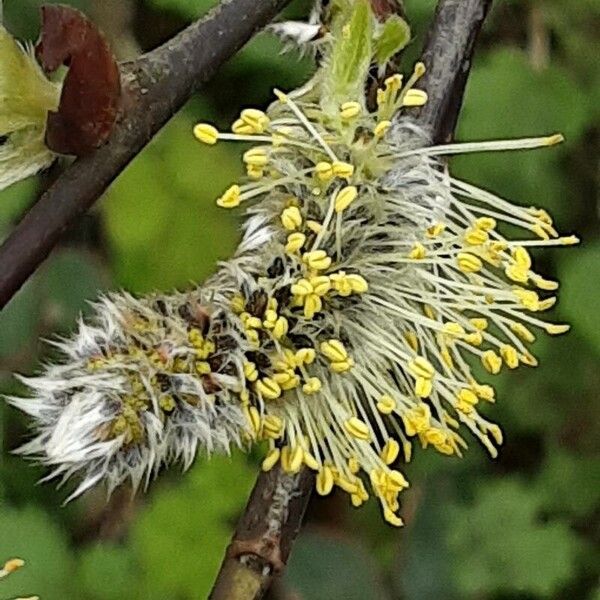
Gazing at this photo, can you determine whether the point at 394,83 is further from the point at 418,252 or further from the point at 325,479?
the point at 325,479

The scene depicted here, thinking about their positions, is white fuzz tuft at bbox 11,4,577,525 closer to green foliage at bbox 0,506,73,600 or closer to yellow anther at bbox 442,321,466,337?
yellow anther at bbox 442,321,466,337

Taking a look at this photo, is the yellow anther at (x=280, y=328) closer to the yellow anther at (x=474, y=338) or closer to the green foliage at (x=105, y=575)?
the yellow anther at (x=474, y=338)

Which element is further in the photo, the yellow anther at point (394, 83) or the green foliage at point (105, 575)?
the green foliage at point (105, 575)

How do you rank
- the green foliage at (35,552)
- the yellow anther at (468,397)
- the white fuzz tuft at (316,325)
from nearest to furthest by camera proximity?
the white fuzz tuft at (316,325), the yellow anther at (468,397), the green foliage at (35,552)

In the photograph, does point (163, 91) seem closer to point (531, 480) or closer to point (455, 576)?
point (455, 576)

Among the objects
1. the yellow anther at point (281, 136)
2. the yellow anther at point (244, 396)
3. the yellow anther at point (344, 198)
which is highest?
the yellow anther at point (281, 136)

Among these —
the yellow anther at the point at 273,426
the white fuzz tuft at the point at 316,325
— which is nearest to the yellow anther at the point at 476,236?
the white fuzz tuft at the point at 316,325

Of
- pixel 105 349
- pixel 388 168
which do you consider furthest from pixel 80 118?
pixel 388 168
